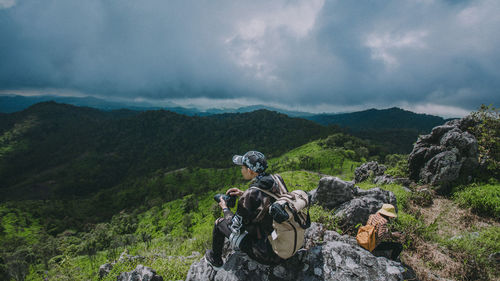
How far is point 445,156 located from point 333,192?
8.66 m

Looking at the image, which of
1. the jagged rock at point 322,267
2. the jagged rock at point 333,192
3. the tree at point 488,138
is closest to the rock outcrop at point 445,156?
the tree at point 488,138

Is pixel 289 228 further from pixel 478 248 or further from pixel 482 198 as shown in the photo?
pixel 482 198

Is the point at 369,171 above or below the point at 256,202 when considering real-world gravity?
below

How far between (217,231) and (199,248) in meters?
4.61

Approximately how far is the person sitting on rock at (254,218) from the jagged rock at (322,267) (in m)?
0.69

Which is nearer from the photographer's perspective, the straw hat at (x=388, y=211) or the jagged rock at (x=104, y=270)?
the straw hat at (x=388, y=211)

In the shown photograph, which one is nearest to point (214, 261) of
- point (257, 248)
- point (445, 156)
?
point (257, 248)

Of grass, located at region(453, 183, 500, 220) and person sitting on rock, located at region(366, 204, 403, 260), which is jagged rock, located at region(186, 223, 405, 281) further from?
grass, located at region(453, 183, 500, 220)

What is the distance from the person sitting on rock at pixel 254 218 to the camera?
4.64 m

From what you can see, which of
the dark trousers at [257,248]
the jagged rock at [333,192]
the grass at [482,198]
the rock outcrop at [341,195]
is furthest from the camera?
the jagged rock at [333,192]

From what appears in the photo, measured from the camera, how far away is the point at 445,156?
1249 cm

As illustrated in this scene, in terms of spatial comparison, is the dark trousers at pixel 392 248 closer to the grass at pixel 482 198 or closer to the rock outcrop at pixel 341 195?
the rock outcrop at pixel 341 195

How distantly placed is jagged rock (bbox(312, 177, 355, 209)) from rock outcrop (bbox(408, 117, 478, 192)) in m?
6.69

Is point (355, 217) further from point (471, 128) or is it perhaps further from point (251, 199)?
point (471, 128)
